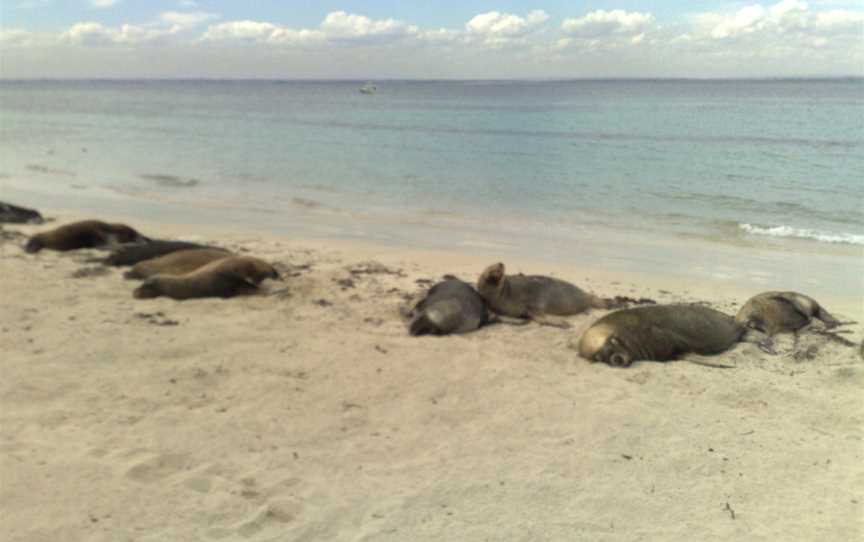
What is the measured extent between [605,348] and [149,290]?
4.94 m

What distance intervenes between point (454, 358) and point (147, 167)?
65.7ft

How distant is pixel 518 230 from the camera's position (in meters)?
14.1

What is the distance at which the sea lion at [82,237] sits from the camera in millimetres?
10453

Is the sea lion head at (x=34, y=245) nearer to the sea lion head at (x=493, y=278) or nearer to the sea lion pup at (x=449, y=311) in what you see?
the sea lion pup at (x=449, y=311)

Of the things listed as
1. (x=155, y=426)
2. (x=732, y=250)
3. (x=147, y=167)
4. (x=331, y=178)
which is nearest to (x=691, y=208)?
(x=732, y=250)

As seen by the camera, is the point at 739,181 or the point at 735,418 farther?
the point at 739,181

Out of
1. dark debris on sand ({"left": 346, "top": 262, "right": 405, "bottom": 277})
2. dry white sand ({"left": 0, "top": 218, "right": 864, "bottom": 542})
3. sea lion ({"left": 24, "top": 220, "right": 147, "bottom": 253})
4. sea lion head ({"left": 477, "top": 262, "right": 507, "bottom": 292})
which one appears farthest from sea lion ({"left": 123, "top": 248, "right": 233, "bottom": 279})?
sea lion head ({"left": 477, "top": 262, "right": 507, "bottom": 292})

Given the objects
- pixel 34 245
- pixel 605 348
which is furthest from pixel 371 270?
pixel 34 245

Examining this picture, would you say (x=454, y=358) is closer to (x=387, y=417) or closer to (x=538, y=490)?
(x=387, y=417)

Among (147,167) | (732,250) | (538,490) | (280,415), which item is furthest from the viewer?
(147,167)

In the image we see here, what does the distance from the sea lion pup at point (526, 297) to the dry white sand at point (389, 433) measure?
1.40ft

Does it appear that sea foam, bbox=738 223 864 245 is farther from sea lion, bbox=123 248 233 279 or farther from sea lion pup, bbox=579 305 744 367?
sea lion, bbox=123 248 233 279

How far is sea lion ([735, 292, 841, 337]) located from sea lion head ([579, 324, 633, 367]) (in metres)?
1.64

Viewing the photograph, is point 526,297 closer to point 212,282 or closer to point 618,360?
point 618,360
